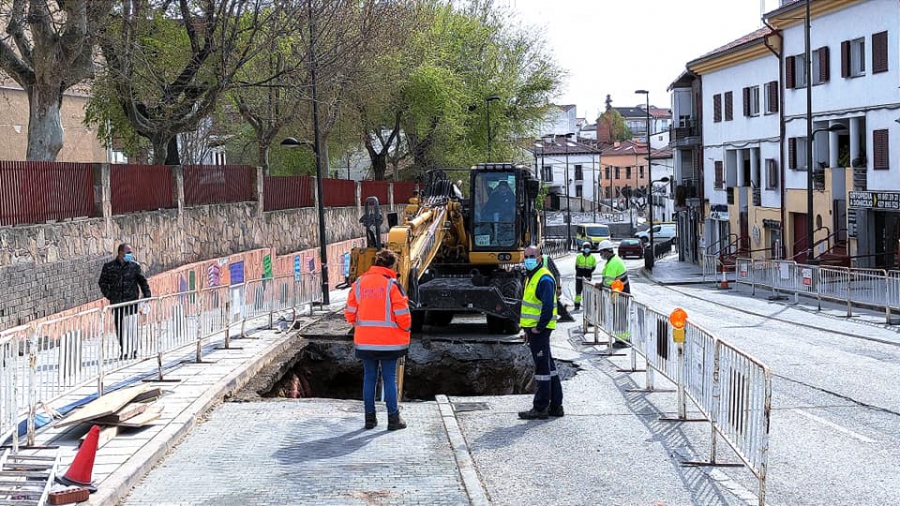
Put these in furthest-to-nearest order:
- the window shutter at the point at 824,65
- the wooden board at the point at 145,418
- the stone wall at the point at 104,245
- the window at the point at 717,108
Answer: the window at the point at 717,108 < the window shutter at the point at 824,65 < the stone wall at the point at 104,245 < the wooden board at the point at 145,418

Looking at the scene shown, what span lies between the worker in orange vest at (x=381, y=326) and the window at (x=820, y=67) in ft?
97.7

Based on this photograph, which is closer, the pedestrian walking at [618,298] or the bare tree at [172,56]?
the pedestrian walking at [618,298]

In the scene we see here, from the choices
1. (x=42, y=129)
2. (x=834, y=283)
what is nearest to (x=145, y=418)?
(x=42, y=129)

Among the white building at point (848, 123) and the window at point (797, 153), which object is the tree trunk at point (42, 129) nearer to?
the white building at point (848, 123)

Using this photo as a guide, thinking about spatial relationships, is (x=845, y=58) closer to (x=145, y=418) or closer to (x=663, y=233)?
(x=145, y=418)

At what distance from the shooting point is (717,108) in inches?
1988

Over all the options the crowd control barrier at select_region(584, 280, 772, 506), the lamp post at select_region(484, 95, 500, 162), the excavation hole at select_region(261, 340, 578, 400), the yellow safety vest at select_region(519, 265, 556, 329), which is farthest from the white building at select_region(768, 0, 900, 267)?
the yellow safety vest at select_region(519, 265, 556, 329)

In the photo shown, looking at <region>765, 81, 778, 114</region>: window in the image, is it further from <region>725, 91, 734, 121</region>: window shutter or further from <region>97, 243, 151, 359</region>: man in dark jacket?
<region>97, 243, 151, 359</region>: man in dark jacket

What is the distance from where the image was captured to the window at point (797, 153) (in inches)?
1553

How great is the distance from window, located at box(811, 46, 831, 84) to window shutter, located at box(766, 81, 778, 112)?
4.34m

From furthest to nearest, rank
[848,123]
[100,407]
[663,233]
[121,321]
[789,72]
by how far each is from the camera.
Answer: [663,233]
[789,72]
[848,123]
[121,321]
[100,407]

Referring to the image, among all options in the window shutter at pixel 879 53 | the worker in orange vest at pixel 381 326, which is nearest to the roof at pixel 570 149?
the window shutter at pixel 879 53

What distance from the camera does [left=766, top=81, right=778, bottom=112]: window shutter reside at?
4241 cm

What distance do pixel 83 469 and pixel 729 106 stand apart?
44.0m
